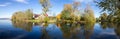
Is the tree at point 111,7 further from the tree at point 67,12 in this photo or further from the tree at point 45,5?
the tree at point 67,12

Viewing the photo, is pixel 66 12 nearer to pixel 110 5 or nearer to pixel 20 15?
pixel 20 15

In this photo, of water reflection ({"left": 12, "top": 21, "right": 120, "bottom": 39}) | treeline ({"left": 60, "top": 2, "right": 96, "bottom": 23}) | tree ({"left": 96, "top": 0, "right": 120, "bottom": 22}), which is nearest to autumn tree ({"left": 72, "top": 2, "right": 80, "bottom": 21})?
treeline ({"left": 60, "top": 2, "right": 96, "bottom": 23})

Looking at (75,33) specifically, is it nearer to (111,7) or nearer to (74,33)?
(74,33)

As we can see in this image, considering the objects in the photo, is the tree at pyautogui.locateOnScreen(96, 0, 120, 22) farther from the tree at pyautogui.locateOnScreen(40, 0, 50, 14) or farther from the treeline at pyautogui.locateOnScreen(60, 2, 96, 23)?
the treeline at pyautogui.locateOnScreen(60, 2, 96, 23)

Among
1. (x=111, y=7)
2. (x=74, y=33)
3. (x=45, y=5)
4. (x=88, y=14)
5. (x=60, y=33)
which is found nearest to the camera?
(x=111, y=7)

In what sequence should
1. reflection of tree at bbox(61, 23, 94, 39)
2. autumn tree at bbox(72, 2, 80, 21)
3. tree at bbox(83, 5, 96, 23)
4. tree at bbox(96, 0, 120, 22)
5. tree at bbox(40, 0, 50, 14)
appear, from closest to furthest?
tree at bbox(96, 0, 120, 22) → reflection of tree at bbox(61, 23, 94, 39) → tree at bbox(40, 0, 50, 14) → autumn tree at bbox(72, 2, 80, 21) → tree at bbox(83, 5, 96, 23)

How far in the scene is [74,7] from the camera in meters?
78.6

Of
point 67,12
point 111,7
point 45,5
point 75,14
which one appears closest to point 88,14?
point 75,14

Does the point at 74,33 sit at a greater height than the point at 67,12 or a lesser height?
lesser

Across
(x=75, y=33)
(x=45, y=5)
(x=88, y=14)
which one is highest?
(x=45, y=5)

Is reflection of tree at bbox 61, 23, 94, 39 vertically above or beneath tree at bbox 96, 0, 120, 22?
beneath

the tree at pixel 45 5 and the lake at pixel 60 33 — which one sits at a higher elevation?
the tree at pixel 45 5

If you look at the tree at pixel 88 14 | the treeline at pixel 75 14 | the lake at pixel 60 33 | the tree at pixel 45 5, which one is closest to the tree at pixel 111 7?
the lake at pixel 60 33

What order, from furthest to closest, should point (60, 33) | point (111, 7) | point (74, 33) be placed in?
point (60, 33)
point (74, 33)
point (111, 7)
